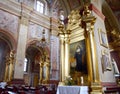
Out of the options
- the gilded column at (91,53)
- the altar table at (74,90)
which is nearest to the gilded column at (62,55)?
the altar table at (74,90)

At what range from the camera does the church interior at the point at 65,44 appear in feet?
15.9

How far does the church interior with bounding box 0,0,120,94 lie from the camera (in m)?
4.83

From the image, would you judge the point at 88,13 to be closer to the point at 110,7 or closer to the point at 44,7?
the point at 110,7

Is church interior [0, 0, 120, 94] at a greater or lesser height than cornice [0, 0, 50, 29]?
lesser

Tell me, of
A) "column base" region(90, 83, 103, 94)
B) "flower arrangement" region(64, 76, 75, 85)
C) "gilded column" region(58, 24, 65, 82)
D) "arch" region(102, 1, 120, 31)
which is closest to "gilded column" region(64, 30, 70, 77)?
"gilded column" region(58, 24, 65, 82)

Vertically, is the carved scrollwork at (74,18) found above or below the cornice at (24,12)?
below

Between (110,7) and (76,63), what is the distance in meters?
4.68

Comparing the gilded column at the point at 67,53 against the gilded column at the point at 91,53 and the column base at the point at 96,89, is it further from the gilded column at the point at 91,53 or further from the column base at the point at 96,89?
the column base at the point at 96,89

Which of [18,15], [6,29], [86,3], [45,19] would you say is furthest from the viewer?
[45,19]

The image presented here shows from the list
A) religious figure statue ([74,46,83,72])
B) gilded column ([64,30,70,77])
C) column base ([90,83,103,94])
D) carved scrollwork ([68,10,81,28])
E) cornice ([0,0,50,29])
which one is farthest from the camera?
cornice ([0,0,50,29])

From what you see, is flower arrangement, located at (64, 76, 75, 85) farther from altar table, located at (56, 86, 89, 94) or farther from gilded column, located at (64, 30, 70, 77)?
altar table, located at (56, 86, 89, 94)

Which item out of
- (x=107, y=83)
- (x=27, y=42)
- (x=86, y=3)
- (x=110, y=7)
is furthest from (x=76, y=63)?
(x=27, y=42)

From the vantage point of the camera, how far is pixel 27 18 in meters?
11.4

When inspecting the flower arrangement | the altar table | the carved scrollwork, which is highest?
the carved scrollwork
